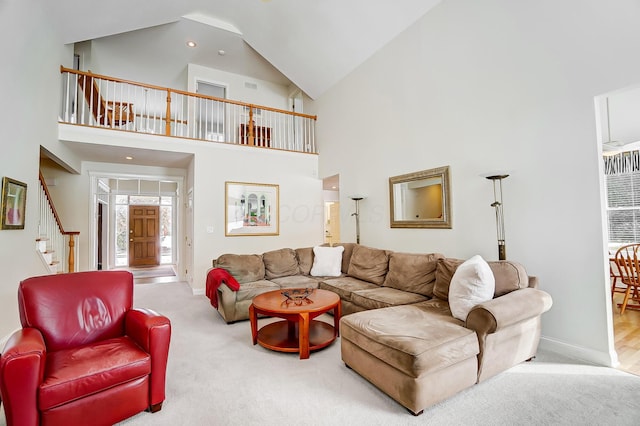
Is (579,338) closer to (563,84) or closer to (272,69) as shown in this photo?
(563,84)

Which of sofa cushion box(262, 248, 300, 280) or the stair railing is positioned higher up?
the stair railing

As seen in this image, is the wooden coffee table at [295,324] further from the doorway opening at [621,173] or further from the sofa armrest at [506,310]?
the doorway opening at [621,173]

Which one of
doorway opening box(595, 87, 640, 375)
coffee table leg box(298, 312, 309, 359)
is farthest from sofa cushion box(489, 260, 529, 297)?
doorway opening box(595, 87, 640, 375)

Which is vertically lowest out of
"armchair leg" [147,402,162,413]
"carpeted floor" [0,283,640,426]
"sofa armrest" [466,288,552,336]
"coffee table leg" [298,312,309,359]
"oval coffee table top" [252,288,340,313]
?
"carpeted floor" [0,283,640,426]

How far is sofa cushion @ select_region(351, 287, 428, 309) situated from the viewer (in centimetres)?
308

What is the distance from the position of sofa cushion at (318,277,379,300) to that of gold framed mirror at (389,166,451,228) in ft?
3.81

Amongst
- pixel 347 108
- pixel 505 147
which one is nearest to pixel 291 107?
pixel 347 108

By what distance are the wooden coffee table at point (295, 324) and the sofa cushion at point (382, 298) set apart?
0.37m

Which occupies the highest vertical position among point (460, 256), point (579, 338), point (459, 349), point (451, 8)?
point (451, 8)

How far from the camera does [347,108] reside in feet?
19.0

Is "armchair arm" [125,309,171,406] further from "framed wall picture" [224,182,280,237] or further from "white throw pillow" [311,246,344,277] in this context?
"framed wall picture" [224,182,280,237]

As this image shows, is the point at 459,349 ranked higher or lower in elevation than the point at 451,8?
lower

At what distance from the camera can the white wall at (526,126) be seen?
252 centimetres

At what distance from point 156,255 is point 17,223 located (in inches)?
282
